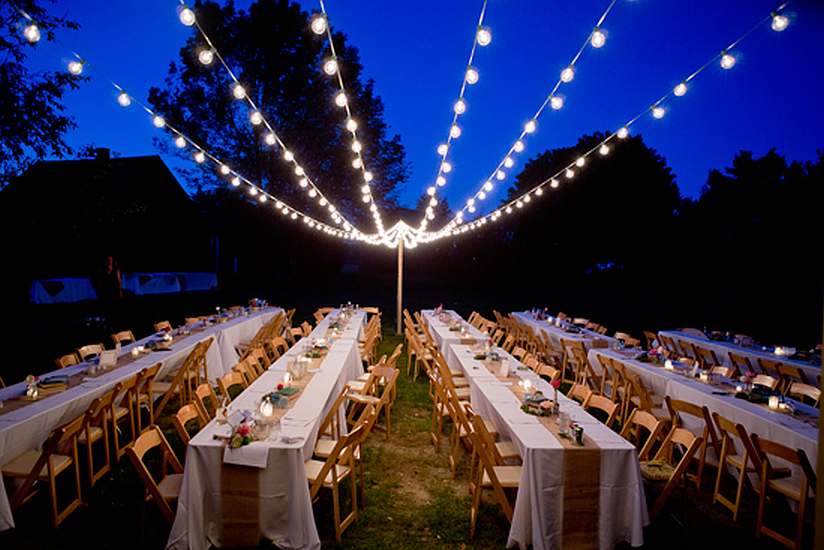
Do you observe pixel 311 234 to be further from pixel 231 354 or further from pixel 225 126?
pixel 231 354

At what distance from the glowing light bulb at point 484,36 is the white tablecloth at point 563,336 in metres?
5.75

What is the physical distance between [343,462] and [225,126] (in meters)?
18.1

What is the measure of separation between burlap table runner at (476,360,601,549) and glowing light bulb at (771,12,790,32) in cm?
335

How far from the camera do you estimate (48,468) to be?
321cm

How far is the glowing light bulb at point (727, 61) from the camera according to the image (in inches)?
135

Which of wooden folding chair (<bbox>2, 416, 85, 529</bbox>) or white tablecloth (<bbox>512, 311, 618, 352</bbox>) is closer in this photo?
wooden folding chair (<bbox>2, 416, 85, 529</bbox>)

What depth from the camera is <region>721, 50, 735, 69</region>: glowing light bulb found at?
3.42 meters

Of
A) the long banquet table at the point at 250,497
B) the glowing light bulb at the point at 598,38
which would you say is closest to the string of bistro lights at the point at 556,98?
the glowing light bulb at the point at 598,38

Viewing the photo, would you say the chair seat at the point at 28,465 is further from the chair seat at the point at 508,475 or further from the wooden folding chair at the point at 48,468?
the chair seat at the point at 508,475

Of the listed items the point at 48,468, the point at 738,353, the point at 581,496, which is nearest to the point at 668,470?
the point at 581,496

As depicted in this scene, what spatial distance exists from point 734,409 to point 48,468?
6.21 m

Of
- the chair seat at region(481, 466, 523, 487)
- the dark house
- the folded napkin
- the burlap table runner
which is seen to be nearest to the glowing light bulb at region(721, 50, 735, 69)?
the burlap table runner

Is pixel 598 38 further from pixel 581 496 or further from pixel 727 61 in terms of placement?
pixel 581 496

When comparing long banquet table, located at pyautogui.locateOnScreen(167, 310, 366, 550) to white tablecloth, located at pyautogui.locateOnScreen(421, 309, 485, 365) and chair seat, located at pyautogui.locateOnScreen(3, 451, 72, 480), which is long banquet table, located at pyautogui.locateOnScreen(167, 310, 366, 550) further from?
white tablecloth, located at pyautogui.locateOnScreen(421, 309, 485, 365)
